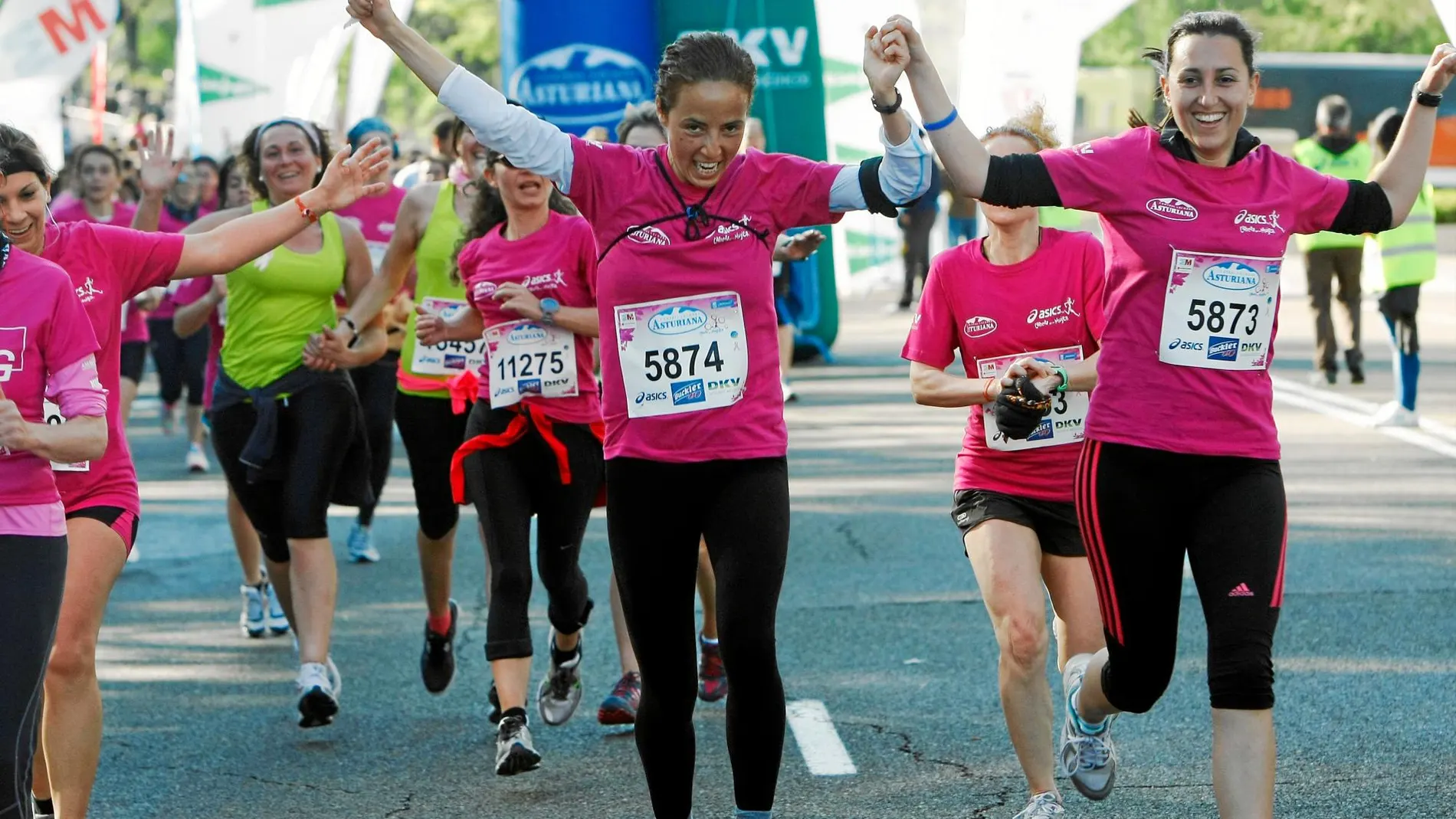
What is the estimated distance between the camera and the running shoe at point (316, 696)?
6453mm

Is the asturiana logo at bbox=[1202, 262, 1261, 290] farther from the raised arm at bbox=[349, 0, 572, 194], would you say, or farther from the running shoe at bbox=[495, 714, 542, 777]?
the running shoe at bbox=[495, 714, 542, 777]

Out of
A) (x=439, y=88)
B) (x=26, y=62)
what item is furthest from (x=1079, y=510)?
(x=26, y=62)

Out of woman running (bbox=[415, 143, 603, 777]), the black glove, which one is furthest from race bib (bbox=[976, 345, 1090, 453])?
woman running (bbox=[415, 143, 603, 777])

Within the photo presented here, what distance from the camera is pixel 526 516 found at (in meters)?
6.28

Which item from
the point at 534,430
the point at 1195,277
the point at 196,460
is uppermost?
the point at 1195,277

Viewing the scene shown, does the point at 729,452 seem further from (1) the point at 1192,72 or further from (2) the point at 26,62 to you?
(2) the point at 26,62

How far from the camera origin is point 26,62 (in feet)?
51.5

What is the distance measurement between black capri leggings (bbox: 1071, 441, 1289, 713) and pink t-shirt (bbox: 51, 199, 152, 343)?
7.80 m

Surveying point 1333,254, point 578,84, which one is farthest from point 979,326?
point 1333,254

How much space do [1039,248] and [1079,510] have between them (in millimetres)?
934

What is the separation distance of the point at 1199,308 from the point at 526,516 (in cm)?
245

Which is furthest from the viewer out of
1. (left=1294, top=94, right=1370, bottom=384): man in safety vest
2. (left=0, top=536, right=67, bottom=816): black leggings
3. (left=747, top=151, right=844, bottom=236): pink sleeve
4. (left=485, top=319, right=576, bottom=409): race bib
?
(left=1294, top=94, right=1370, bottom=384): man in safety vest

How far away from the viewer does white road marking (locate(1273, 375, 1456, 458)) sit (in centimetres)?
1291

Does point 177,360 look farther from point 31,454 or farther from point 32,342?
point 31,454
